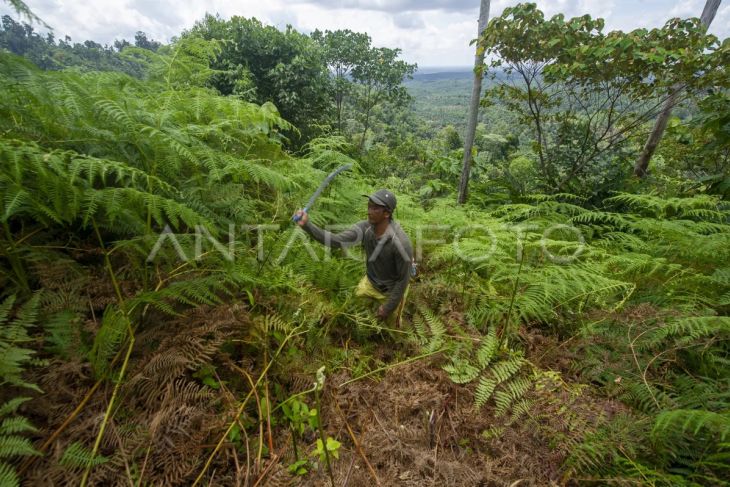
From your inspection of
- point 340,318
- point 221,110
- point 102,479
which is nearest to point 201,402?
point 102,479

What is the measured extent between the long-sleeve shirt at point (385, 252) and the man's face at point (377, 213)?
13cm

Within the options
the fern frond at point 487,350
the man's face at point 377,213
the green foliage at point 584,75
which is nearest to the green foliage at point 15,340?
the man's face at point 377,213

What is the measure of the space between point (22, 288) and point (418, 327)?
2615mm

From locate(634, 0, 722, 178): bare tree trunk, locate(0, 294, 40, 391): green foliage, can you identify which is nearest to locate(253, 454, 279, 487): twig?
locate(0, 294, 40, 391): green foliage

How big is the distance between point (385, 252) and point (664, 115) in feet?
23.2

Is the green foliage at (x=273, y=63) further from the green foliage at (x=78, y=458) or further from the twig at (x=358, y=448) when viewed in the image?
the green foliage at (x=78, y=458)

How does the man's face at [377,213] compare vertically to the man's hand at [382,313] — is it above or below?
above

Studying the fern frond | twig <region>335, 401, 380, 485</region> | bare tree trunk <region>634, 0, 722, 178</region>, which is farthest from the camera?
bare tree trunk <region>634, 0, 722, 178</region>

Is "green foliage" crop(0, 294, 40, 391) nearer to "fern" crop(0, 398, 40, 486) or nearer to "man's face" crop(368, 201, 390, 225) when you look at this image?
"fern" crop(0, 398, 40, 486)

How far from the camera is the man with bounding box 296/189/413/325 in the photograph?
9.37 feet

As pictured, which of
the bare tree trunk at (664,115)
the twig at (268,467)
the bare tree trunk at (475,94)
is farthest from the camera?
the bare tree trunk at (475,94)

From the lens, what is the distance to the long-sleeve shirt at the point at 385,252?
2.90m

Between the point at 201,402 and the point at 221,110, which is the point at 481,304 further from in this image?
the point at 221,110

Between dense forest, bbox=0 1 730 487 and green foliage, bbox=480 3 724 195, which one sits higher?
green foliage, bbox=480 3 724 195
